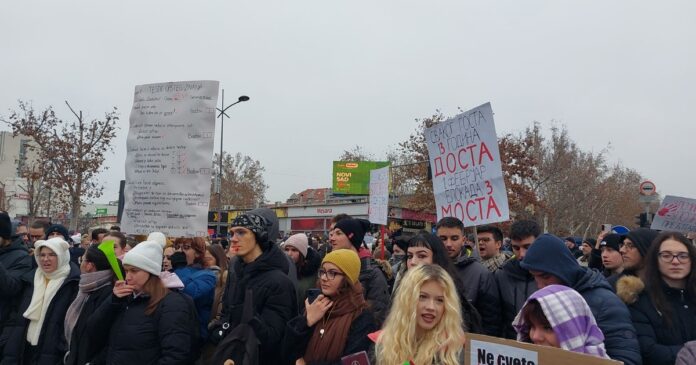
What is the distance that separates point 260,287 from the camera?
421 centimetres

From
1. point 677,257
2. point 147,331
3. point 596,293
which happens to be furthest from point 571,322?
point 147,331

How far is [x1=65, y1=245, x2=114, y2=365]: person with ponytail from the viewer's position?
4.36m

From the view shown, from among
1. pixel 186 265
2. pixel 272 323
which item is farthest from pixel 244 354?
pixel 186 265

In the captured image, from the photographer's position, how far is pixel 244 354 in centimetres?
382

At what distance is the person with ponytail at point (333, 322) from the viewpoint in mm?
3758

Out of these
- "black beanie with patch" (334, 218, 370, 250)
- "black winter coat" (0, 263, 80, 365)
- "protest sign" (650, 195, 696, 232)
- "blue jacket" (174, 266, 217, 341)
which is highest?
"protest sign" (650, 195, 696, 232)

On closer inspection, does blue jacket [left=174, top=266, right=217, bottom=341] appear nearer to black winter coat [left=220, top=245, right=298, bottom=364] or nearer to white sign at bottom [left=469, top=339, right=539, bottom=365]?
black winter coat [left=220, top=245, right=298, bottom=364]

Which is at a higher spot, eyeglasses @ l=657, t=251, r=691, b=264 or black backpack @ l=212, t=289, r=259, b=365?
eyeglasses @ l=657, t=251, r=691, b=264

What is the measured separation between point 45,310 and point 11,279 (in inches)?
23.1

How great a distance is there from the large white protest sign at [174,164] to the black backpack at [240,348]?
229 centimetres

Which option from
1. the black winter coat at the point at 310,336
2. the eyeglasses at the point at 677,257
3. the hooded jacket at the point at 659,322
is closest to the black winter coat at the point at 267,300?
the black winter coat at the point at 310,336

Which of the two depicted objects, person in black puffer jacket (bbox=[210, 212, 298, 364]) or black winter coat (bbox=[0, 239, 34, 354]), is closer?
person in black puffer jacket (bbox=[210, 212, 298, 364])

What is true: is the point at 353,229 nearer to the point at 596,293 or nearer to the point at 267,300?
the point at 267,300

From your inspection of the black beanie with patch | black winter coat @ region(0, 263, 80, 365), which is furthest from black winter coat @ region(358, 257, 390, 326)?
black winter coat @ region(0, 263, 80, 365)
